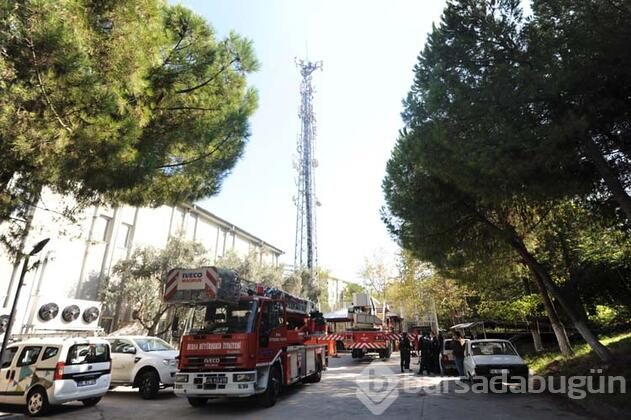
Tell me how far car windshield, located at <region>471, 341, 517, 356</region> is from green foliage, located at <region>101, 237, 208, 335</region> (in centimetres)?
1481

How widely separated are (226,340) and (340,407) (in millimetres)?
3044

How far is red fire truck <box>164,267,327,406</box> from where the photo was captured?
28.1ft

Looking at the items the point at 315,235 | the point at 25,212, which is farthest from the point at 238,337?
the point at 315,235

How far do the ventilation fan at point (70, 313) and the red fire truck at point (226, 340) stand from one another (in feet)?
31.2

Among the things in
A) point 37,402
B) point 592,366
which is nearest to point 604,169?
point 592,366

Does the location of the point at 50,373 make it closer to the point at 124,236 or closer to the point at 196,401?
the point at 196,401

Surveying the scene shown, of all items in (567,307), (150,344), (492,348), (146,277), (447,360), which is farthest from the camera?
(146,277)

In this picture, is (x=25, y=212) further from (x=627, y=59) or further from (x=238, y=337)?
(x=627, y=59)

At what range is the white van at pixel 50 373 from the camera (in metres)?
8.45

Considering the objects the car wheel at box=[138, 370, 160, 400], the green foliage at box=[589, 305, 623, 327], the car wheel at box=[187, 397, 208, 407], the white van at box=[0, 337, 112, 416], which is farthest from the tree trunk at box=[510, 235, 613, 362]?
the white van at box=[0, 337, 112, 416]

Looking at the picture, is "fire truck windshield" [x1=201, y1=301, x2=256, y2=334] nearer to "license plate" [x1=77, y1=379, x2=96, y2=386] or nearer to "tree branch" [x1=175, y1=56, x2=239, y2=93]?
"license plate" [x1=77, y1=379, x2=96, y2=386]

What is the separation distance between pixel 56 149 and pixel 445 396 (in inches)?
402

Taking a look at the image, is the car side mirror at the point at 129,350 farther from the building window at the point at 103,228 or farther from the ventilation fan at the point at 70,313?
the building window at the point at 103,228

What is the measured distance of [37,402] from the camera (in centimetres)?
845
